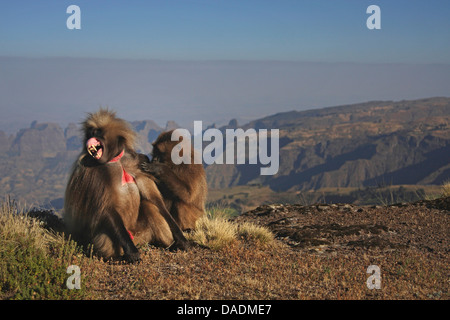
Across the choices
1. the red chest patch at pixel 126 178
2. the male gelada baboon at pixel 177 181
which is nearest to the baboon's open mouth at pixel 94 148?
the red chest patch at pixel 126 178

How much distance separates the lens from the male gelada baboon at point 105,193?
733 centimetres

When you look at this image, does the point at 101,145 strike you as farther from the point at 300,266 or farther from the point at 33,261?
the point at 300,266

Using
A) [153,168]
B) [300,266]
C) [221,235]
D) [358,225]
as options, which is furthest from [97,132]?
[358,225]

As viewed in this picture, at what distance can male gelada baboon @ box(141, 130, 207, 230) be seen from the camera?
935 cm

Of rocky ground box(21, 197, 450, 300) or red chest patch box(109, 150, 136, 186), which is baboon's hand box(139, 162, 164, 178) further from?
rocky ground box(21, 197, 450, 300)

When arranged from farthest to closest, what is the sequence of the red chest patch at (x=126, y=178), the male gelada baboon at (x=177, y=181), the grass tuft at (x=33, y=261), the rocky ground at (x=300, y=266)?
the male gelada baboon at (x=177, y=181) < the red chest patch at (x=126, y=178) < the rocky ground at (x=300, y=266) < the grass tuft at (x=33, y=261)

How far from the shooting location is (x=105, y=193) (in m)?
7.33

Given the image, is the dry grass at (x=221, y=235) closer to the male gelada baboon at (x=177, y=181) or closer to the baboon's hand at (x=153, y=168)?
the male gelada baboon at (x=177, y=181)

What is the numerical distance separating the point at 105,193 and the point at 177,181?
233cm

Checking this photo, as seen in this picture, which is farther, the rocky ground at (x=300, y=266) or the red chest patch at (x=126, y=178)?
the red chest patch at (x=126, y=178)

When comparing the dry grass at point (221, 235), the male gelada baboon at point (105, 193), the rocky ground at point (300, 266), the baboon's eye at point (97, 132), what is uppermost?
the baboon's eye at point (97, 132)

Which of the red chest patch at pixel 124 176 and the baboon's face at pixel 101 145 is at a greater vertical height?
the baboon's face at pixel 101 145

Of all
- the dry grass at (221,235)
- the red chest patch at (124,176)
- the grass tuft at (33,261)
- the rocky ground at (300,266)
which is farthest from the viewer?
the dry grass at (221,235)
